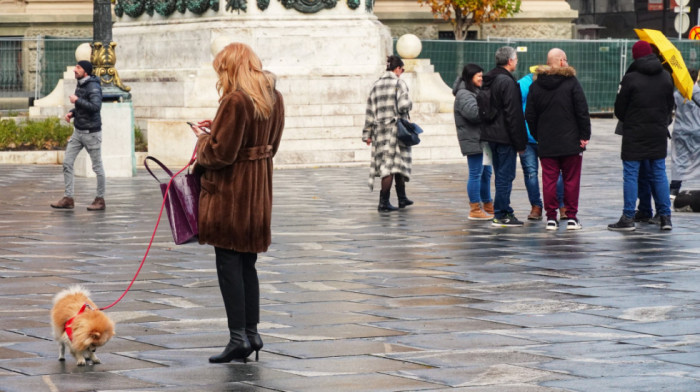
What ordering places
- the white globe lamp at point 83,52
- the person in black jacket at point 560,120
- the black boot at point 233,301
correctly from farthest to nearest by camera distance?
the white globe lamp at point 83,52 → the person in black jacket at point 560,120 → the black boot at point 233,301

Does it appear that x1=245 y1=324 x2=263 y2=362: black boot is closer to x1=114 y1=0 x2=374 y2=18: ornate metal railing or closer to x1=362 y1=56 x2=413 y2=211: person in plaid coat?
x1=362 y1=56 x2=413 y2=211: person in plaid coat

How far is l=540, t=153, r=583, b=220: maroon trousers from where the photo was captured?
13.1 meters

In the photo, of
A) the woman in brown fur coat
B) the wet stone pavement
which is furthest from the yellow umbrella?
the woman in brown fur coat

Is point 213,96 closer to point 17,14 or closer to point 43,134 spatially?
point 43,134

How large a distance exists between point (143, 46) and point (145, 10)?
810 millimetres

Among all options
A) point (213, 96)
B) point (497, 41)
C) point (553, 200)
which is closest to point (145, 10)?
point (213, 96)

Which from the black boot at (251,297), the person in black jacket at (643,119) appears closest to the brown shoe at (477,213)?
the person in black jacket at (643,119)

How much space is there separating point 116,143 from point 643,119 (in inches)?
370

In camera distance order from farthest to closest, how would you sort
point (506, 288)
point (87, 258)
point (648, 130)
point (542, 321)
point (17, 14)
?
point (17, 14)
point (648, 130)
point (87, 258)
point (506, 288)
point (542, 321)

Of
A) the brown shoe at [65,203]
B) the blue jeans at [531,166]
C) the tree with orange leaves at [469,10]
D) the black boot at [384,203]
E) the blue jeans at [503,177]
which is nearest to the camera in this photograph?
the blue jeans at [503,177]

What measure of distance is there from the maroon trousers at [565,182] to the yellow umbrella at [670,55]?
128 cm

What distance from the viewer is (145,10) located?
88.5 feet

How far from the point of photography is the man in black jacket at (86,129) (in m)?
15.1

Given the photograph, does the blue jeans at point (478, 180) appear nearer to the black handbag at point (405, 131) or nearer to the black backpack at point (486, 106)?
the black backpack at point (486, 106)
